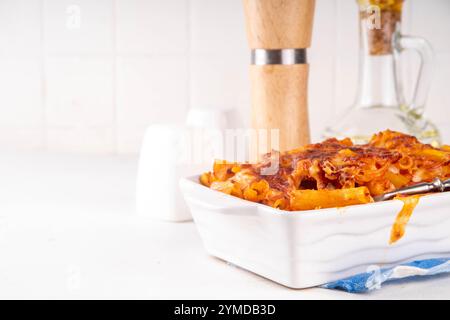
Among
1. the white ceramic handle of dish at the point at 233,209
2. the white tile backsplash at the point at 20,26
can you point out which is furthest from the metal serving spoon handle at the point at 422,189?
the white tile backsplash at the point at 20,26

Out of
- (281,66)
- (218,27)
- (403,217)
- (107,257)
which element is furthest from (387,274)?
(218,27)

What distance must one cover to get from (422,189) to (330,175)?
93 millimetres

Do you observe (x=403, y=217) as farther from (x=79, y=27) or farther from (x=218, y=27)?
(x=79, y=27)

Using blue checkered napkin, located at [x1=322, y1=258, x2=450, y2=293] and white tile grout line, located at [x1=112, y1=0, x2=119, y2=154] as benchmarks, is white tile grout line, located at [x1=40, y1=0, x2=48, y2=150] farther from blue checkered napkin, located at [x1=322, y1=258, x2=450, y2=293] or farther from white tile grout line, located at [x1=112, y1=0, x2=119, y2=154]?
blue checkered napkin, located at [x1=322, y1=258, x2=450, y2=293]

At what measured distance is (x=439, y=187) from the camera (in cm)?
75

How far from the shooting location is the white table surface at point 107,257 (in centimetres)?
68

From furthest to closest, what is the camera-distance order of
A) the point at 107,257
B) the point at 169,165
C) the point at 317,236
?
the point at 169,165, the point at 107,257, the point at 317,236

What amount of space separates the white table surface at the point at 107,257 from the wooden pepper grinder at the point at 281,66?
196 millimetres

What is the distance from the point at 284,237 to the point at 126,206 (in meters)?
0.44

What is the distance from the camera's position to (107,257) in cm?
79

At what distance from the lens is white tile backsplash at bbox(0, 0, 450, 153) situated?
1481 millimetres

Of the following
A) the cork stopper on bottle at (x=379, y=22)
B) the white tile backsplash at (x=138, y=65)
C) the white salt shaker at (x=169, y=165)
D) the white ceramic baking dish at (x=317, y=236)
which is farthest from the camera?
the white tile backsplash at (x=138, y=65)

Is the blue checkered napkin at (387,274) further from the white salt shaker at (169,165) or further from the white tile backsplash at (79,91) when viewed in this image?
the white tile backsplash at (79,91)
